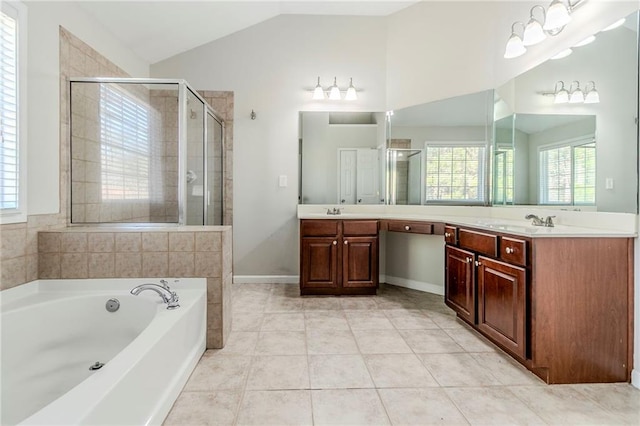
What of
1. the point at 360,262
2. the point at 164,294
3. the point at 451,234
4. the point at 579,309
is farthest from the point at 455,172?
the point at 164,294

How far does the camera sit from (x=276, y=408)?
1460 mm

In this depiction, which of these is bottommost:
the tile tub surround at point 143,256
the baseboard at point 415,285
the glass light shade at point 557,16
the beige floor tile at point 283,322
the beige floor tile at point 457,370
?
the beige floor tile at point 457,370

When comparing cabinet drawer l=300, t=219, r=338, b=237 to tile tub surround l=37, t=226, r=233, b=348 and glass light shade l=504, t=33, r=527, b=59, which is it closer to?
tile tub surround l=37, t=226, r=233, b=348

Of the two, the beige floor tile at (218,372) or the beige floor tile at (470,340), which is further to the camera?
the beige floor tile at (470,340)

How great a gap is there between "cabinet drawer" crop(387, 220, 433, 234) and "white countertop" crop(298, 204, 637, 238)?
50mm

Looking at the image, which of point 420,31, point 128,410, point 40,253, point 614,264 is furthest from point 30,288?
point 420,31

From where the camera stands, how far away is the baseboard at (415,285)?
3261mm

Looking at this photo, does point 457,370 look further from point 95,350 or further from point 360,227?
point 95,350

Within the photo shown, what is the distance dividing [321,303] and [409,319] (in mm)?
810

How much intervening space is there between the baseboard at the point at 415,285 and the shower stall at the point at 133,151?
219 centimetres

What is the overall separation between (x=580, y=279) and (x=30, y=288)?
306 cm

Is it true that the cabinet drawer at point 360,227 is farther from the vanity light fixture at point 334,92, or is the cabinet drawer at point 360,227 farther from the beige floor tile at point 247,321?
the vanity light fixture at point 334,92

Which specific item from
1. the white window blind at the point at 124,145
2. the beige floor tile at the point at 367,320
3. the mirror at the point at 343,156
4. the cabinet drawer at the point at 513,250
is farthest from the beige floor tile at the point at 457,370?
the white window blind at the point at 124,145

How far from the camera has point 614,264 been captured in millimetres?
1657
